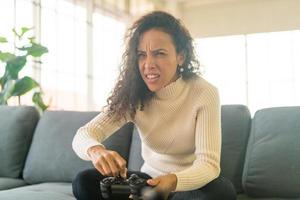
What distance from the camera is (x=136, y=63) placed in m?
1.42

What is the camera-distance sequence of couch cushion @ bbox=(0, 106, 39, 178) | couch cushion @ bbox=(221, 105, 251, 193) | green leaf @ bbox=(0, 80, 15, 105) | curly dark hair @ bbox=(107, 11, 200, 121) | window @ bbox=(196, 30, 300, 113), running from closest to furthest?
curly dark hair @ bbox=(107, 11, 200, 121)
couch cushion @ bbox=(221, 105, 251, 193)
couch cushion @ bbox=(0, 106, 39, 178)
green leaf @ bbox=(0, 80, 15, 105)
window @ bbox=(196, 30, 300, 113)

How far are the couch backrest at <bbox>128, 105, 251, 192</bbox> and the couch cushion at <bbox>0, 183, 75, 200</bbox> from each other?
305 mm

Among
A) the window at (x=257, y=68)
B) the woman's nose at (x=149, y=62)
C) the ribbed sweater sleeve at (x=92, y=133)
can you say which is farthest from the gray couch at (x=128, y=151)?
the window at (x=257, y=68)

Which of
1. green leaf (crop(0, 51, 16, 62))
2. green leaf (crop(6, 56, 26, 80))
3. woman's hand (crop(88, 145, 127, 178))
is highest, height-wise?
green leaf (crop(0, 51, 16, 62))

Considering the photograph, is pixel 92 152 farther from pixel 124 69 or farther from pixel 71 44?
pixel 71 44

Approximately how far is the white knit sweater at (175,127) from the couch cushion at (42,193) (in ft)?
0.89

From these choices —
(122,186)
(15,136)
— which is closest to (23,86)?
(15,136)

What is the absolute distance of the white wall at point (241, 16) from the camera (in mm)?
5664

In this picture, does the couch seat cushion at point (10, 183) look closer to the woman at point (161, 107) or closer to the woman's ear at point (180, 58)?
the woman at point (161, 107)

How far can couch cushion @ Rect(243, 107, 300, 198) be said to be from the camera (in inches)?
58.9

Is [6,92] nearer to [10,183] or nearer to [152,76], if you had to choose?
[10,183]

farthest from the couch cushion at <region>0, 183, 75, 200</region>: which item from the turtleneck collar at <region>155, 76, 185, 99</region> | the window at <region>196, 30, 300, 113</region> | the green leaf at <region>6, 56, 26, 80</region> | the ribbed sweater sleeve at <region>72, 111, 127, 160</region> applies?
the window at <region>196, 30, 300, 113</region>

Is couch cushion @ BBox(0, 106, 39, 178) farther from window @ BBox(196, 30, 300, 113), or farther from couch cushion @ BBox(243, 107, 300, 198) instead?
window @ BBox(196, 30, 300, 113)

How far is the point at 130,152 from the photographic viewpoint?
1840mm
